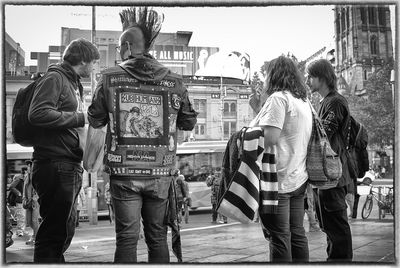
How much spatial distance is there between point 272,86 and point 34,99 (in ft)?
5.32

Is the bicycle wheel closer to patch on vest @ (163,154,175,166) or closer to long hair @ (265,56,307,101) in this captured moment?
long hair @ (265,56,307,101)

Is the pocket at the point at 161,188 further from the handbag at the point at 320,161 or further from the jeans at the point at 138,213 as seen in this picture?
the handbag at the point at 320,161

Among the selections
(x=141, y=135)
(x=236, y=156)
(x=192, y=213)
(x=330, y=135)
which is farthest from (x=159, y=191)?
(x=192, y=213)

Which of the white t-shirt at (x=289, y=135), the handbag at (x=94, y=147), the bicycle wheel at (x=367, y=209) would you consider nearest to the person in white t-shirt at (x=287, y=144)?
the white t-shirt at (x=289, y=135)

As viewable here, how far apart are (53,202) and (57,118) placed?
56cm

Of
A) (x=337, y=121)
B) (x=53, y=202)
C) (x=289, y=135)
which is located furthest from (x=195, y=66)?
(x=53, y=202)

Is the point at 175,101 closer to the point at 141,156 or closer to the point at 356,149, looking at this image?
the point at 141,156

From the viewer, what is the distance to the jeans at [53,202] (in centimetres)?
301

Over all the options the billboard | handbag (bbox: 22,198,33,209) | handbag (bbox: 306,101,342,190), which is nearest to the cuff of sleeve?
the billboard

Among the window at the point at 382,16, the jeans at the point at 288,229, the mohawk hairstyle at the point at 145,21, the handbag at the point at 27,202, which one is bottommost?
the handbag at the point at 27,202

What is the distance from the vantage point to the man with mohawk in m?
2.77

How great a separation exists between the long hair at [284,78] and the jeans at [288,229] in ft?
2.19

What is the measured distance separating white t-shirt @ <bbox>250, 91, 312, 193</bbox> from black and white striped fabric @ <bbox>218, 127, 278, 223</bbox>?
9 centimetres

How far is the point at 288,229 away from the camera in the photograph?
3.00m
